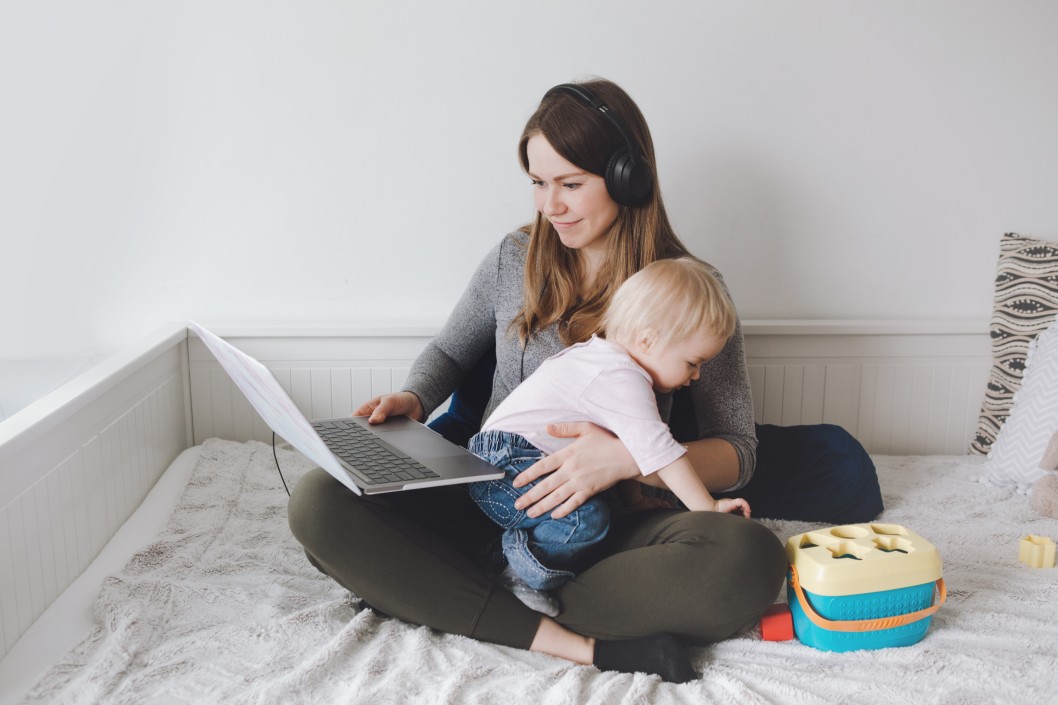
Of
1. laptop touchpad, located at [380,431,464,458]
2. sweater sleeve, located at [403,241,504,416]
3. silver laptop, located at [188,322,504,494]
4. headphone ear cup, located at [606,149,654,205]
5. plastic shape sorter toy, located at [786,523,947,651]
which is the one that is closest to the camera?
silver laptop, located at [188,322,504,494]

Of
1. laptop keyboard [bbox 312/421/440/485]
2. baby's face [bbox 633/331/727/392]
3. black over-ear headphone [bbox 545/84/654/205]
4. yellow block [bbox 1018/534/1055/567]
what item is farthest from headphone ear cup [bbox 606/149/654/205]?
yellow block [bbox 1018/534/1055/567]

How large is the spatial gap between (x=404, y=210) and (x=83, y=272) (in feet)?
2.22

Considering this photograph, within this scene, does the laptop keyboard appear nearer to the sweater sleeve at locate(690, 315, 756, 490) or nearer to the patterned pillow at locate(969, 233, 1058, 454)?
the sweater sleeve at locate(690, 315, 756, 490)

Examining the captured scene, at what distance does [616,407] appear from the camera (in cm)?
131

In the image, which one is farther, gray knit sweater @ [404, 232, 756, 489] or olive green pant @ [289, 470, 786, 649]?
gray knit sweater @ [404, 232, 756, 489]

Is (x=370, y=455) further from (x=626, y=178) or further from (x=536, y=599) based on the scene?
(x=626, y=178)

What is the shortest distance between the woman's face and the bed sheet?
86 centimetres

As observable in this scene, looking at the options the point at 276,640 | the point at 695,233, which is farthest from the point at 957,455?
the point at 276,640

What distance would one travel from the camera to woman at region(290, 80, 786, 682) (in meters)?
1.25

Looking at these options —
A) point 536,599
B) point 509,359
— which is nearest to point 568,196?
point 509,359

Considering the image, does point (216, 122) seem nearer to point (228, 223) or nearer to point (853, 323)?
point (228, 223)

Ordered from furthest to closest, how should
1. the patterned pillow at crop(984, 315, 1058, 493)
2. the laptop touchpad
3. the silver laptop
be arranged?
the patterned pillow at crop(984, 315, 1058, 493) → the laptop touchpad → the silver laptop

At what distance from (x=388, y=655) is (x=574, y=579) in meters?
0.28

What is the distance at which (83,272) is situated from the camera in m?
1.95
